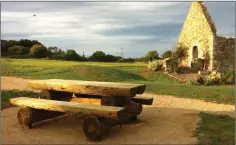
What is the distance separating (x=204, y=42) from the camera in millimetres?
22578

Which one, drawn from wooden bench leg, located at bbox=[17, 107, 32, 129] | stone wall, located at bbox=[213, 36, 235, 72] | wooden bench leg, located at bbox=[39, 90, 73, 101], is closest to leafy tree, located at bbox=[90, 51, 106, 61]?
stone wall, located at bbox=[213, 36, 235, 72]

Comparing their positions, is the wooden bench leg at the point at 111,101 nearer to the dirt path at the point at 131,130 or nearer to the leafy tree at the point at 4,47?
the dirt path at the point at 131,130

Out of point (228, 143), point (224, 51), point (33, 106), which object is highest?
point (224, 51)

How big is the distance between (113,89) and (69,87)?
1188mm

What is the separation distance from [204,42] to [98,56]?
12913 mm

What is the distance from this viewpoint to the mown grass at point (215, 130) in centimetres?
622

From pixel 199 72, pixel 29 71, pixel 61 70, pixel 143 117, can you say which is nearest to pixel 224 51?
pixel 199 72

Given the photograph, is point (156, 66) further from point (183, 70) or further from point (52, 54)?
point (52, 54)

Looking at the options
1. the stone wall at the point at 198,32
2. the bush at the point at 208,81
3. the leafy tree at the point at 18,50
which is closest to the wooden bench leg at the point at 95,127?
the bush at the point at 208,81

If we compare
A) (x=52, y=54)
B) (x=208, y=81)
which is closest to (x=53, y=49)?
(x=52, y=54)

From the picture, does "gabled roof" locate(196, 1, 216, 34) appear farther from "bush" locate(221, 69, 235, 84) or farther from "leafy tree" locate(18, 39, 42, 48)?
"leafy tree" locate(18, 39, 42, 48)

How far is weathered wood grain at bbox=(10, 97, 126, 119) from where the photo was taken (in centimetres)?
623

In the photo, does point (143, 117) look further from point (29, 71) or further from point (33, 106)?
point (29, 71)

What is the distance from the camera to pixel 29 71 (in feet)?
63.2
